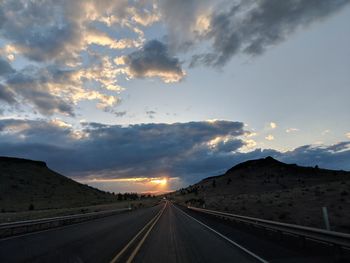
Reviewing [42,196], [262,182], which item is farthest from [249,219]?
[262,182]

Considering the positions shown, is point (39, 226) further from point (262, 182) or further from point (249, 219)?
point (262, 182)

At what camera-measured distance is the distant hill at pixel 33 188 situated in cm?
9415

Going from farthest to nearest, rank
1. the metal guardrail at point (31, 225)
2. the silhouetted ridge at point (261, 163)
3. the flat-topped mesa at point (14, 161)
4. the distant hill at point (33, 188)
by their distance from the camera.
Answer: the silhouetted ridge at point (261, 163) → the flat-topped mesa at point (14, 161) → the distant hill at point (33, 188) → the metal guardrail at point (31, 225)

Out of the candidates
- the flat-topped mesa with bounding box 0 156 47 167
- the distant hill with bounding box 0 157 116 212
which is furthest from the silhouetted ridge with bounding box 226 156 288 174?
the flat-topped mesa with bounding box 0 156 47 167

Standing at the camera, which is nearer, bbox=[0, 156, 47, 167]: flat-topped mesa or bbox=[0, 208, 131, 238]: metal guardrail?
bbox=[0, 208, 131, 238]: metal guardrail

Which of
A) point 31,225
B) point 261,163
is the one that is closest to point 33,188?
point 31,225

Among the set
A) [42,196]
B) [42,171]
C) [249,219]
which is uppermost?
[42,171]

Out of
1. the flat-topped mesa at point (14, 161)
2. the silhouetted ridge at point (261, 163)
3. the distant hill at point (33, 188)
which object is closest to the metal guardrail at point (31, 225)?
the distant hill at point (33, 188)

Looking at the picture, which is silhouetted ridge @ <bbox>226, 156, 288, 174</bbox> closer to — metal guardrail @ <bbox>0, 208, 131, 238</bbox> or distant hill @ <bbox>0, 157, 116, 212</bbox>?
distant hill @ <bbox>0, 157, 116, 212</bbox>

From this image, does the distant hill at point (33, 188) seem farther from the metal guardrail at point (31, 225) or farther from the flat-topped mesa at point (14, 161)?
the metal guardrail at point (31, 225)

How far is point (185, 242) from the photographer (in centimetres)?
1662

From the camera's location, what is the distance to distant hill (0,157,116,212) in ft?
309

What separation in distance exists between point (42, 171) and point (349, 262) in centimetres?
14227

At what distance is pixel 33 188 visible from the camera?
113812 millimetres
